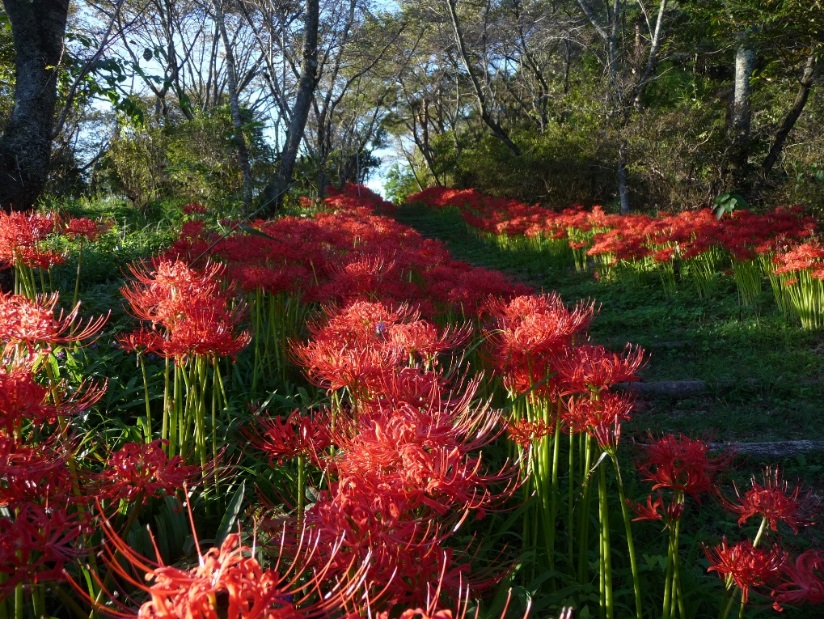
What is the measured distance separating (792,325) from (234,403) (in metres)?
5.48

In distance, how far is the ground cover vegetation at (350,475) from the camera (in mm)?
1050

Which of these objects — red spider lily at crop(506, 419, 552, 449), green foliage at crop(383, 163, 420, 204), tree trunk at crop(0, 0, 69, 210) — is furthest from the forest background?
green foliage at crop(383, 163, 420, 204)

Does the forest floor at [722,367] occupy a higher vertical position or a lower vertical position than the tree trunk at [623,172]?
lower

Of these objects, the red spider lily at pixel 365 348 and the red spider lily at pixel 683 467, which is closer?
the red spider lily at pixel 365 348

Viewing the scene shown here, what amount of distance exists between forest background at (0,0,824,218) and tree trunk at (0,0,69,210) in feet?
0.04

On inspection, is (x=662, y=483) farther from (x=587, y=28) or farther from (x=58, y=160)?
(x=587, y=28)

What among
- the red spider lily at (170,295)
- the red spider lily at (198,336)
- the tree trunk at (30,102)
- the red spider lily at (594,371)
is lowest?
the red spider lily at (594,371)

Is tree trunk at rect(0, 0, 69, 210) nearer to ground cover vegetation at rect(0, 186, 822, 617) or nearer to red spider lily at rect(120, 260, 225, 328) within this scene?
ground cover vegetation at rect(0, 186, 822, 617)

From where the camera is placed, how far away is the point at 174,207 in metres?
9.02

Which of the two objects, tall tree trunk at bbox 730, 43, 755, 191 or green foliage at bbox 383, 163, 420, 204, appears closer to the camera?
tall tree trunk at bbox 730, 43, 755, 191

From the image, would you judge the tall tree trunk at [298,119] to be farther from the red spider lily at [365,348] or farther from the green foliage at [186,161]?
the red spider lily at [365,348]

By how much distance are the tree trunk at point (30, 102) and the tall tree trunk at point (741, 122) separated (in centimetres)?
1034

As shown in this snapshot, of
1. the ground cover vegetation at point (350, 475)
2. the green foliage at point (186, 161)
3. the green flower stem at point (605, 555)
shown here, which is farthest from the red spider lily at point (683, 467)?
the green foliage at point (186, 161)

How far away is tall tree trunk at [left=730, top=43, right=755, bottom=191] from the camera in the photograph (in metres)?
10.8
